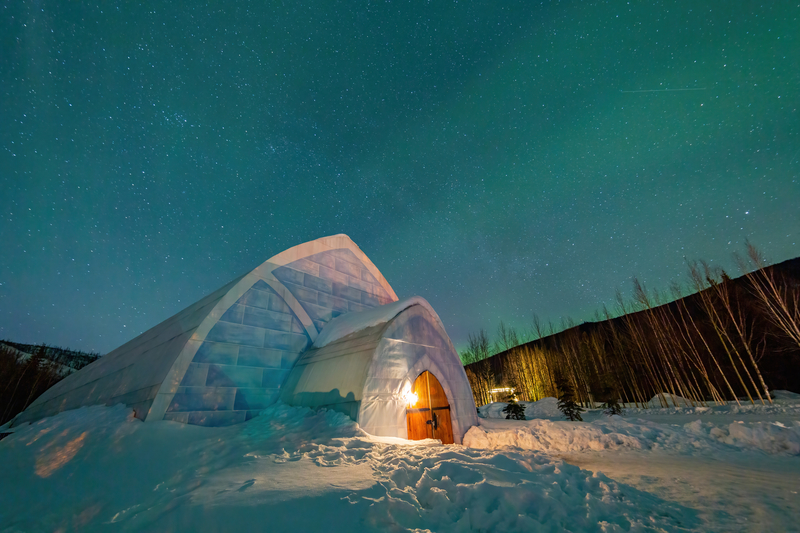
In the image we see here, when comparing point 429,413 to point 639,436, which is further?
point 429,413

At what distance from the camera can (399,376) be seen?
847cm

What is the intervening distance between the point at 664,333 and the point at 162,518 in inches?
1093

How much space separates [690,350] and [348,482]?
26.3m

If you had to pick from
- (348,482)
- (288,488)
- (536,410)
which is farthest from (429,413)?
(536,410)

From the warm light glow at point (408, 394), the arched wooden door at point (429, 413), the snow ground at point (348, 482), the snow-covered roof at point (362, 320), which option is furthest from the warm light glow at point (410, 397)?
the snow-covered roof at point (362, 320)

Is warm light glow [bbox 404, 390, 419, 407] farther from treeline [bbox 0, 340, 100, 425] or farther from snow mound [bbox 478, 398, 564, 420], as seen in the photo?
treeline [bbox 0, 340, 100, 425]

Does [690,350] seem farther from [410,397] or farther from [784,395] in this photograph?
[410,397]

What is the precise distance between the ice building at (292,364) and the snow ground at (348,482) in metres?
0.98

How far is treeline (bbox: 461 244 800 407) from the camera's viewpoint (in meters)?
17.2

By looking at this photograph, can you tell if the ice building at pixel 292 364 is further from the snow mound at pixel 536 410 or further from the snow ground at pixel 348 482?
the snow mound at pixel 536 410

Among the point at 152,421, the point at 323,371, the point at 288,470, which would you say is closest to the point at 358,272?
the point at 323,371

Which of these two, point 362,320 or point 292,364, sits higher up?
point 362,320

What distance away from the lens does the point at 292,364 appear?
10336 millimetres

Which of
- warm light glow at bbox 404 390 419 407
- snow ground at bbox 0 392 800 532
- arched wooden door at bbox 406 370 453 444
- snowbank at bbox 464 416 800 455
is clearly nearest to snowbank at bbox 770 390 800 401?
snowbank at bbox 464 416 800 455
